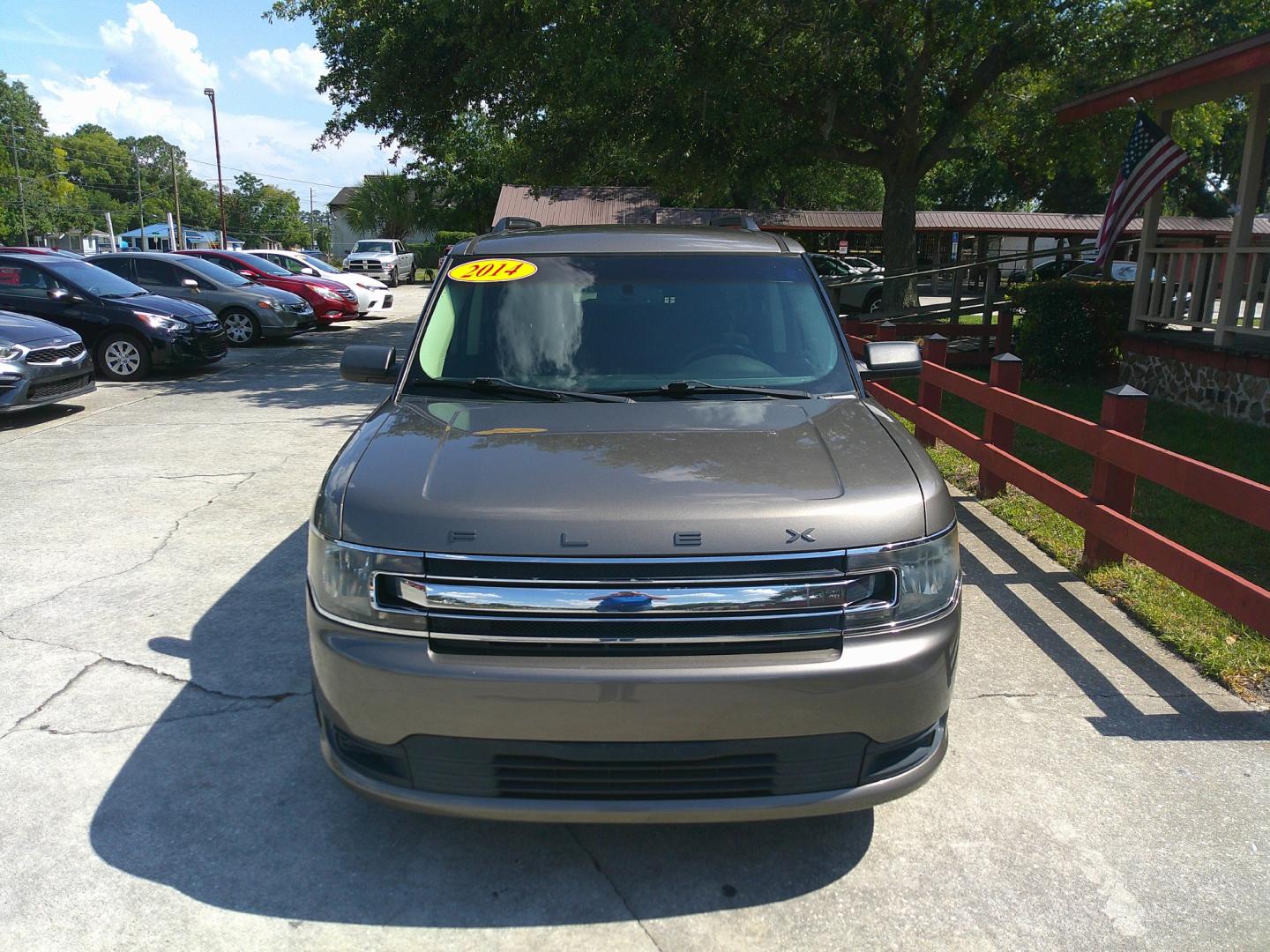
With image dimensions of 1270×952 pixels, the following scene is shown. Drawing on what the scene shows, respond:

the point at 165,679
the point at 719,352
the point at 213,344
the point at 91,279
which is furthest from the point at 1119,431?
the point at 91,279

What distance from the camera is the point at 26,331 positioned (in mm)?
10289

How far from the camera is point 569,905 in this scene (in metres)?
2.82

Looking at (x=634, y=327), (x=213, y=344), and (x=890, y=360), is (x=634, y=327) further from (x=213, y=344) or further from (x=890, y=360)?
(x=213, y=344)

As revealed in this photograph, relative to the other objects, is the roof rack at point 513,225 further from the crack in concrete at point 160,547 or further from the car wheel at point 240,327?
the car wheel at point 240,327

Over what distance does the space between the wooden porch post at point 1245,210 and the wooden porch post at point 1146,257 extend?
4.12 ft

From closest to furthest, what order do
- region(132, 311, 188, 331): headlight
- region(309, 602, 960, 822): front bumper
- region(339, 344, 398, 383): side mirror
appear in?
region(309, 602, 960, 822): front bumper < region(339, 344, 398, 383): side mirror < region(132, 311, 188, 331): headlight

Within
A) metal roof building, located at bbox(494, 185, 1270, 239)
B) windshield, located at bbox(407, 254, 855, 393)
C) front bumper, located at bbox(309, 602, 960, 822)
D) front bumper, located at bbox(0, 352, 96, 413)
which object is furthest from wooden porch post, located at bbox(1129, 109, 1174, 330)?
metal roof building, located at bbox(494, 185, 1270, 239)

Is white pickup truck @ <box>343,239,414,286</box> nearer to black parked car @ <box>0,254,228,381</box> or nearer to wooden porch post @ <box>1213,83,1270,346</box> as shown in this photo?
black parked car @ <box>0,254,228,381</box>

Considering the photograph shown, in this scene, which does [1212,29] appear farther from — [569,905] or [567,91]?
[569,905]

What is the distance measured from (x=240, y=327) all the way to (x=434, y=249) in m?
36.7

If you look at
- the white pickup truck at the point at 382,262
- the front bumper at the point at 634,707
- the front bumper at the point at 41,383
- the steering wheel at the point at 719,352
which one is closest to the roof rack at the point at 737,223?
the steering wheel at the point at 719,352

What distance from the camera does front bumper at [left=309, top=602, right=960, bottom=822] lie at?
8.36 ft

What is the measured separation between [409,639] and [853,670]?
3.93 ft

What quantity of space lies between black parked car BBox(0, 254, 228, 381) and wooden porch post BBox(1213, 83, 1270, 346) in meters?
12.9
